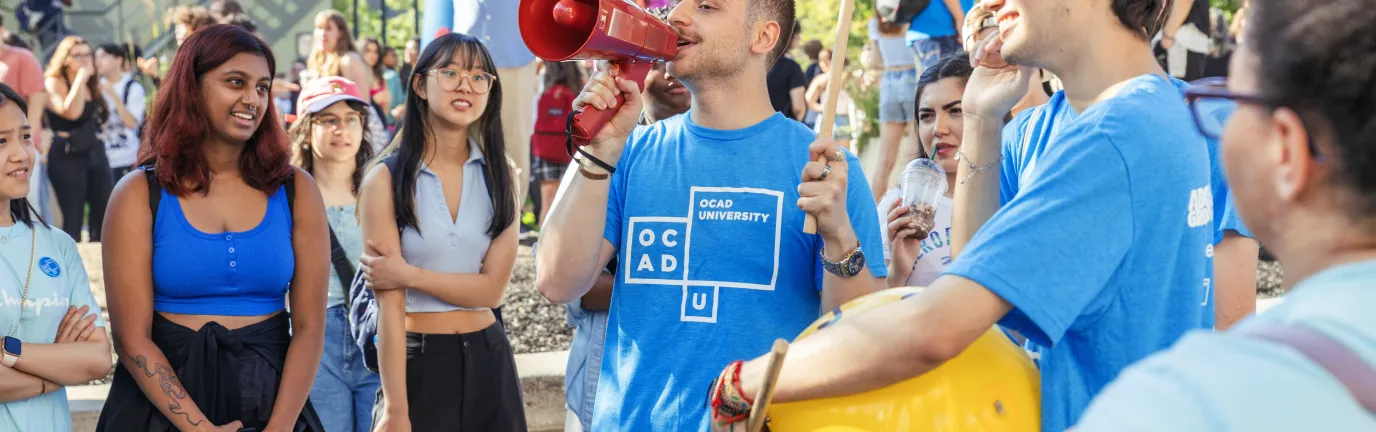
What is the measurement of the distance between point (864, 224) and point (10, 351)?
233 cm

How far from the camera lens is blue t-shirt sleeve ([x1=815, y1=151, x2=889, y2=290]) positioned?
279cm

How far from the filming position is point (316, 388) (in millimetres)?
4633

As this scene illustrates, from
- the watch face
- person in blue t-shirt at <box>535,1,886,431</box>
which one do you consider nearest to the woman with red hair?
person in blue t-shirt at <box>535,1,886,431</box>

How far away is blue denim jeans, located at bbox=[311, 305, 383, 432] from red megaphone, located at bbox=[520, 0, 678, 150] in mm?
2203

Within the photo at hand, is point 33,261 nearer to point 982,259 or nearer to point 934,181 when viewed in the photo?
point 934,181

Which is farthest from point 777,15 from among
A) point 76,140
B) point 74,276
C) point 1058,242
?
point 76,140

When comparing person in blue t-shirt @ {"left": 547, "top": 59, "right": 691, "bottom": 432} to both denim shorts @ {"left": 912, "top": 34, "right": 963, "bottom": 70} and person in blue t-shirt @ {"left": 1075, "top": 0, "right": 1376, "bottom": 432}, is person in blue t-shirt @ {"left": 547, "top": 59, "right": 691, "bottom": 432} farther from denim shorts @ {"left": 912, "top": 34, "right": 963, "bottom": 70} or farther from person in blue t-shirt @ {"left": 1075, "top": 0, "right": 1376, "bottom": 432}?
denim shorts @ {"left": 912, "top": 34, "right": 963, "bottom": 70}

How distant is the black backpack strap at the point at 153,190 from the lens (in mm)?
3588

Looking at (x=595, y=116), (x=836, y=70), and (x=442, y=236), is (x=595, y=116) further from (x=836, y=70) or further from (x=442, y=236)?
(x=442, y=236)

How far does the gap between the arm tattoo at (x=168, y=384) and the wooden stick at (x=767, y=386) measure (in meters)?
2.22

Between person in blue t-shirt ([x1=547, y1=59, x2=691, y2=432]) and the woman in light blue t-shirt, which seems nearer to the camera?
the woman in light blue t-shirt

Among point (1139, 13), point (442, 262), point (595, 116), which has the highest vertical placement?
point (1139, 13)

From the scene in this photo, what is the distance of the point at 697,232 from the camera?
9.25 ft

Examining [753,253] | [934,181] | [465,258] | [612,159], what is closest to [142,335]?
[465,258]
